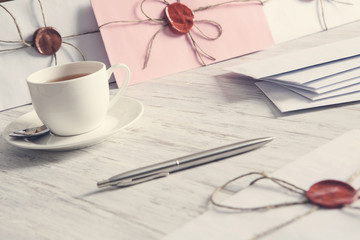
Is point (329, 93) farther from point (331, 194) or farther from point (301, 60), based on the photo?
point (331, 194)

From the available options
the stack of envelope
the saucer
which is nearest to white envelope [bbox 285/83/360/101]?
the stack of envelope

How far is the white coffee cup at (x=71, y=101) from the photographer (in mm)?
571

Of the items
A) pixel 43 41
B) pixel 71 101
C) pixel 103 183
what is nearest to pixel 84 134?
pixel 71 101

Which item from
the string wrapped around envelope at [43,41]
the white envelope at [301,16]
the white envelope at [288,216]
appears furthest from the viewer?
the white envelope at [301,16]

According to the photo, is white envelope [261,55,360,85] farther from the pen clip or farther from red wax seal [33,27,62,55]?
red wax seal [33,27,62,55]

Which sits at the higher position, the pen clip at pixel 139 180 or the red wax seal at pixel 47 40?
the red wax seal at pixel 47 40

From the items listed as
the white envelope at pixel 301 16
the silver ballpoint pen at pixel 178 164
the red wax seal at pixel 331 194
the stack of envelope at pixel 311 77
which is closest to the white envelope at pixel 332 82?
the stack of envelope at pixel 311 77

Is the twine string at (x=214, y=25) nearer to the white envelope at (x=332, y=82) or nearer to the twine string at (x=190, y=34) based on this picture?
the twine string at (x=190, y=34)

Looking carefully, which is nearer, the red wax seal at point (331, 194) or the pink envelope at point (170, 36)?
the red wax seal at point (331, 194)

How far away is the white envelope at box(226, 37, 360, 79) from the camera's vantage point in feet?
2.25

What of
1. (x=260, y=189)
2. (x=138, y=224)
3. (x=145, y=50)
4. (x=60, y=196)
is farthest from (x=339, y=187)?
(x=145, y=50)

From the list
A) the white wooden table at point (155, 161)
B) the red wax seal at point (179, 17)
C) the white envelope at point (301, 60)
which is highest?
the red wax seal at point (179, 17)

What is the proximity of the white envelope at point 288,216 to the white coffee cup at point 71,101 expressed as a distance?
0.28m

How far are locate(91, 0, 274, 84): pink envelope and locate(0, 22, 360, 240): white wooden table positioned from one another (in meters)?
0.12
